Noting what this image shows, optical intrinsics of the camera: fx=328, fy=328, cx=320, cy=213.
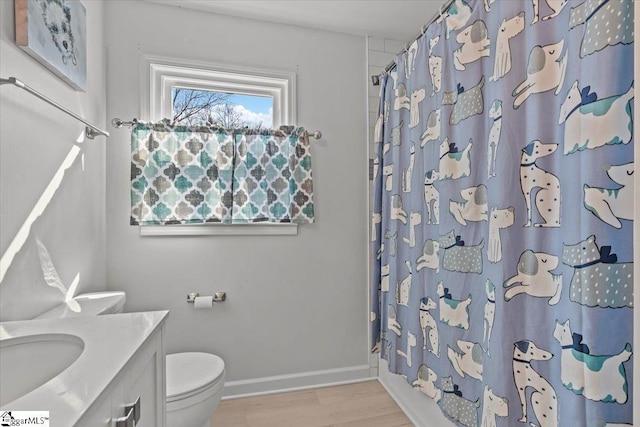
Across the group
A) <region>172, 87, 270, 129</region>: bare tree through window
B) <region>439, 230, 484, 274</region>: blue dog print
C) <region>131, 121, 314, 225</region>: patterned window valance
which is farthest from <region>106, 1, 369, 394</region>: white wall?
<region>439, 230, 484, 274</region>: blue dog print

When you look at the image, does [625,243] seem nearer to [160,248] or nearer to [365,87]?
[365,87]

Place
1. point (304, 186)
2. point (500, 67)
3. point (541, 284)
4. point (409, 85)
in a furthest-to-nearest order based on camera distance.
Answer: point (304, 186) → point (409, 85) → point (500, 67) → point (541, 284)

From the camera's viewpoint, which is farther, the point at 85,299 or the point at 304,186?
the point at 304,186

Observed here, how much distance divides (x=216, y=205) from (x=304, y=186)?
554 millimetres

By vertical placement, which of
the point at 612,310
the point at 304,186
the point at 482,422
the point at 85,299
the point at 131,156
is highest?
the point at 131,156

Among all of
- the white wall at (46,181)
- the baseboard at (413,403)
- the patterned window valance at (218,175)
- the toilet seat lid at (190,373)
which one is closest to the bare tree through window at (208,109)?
the patterned window valance at (218,175)

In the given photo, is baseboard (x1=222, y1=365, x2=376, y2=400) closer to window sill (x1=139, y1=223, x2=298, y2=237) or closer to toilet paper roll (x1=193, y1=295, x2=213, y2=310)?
toilet paper roll (x1=193, y1=295, x2=213, y2=310)

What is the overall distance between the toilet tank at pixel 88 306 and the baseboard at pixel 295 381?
2.92 ft

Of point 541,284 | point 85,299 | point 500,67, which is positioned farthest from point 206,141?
point 541,284

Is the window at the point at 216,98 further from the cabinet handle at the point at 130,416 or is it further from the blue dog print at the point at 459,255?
the cabinet handle at the point at 130,416

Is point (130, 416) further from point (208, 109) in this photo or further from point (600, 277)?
point (208, 109)

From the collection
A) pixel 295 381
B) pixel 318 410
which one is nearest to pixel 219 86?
pixel 295 381

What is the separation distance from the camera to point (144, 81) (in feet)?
6.25

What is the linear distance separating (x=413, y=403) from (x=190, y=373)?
118cm
